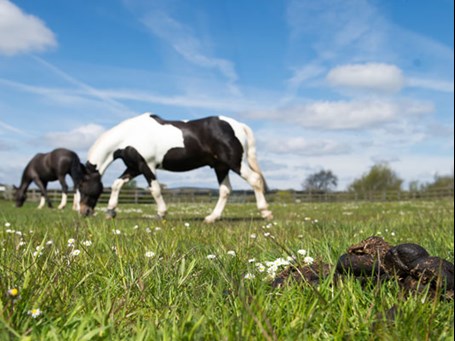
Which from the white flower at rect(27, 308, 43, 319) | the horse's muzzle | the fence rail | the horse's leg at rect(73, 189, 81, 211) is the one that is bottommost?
the white flower at rect(27, 308, 43, 319)

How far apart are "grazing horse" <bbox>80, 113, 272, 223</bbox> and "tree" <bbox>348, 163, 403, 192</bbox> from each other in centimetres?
7705

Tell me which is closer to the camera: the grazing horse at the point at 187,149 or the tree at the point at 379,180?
the grazing horse at the point at 187,149

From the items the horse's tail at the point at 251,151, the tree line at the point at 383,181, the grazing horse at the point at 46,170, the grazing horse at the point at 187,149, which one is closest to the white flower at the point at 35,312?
the grazing horse at the point at 187,149

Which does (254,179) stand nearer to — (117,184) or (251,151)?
(251,151)

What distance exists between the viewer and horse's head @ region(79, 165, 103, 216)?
43.0 ft

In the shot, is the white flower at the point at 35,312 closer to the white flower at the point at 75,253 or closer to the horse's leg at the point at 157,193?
the white flower at the point at 75,253

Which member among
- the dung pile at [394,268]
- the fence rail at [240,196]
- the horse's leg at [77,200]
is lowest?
the dung pile at [394,268]

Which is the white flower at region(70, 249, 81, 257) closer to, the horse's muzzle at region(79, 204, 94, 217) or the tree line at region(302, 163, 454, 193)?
the horse's muzzle at region(79, 204, 94, 217)

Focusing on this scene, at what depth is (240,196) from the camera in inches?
1976

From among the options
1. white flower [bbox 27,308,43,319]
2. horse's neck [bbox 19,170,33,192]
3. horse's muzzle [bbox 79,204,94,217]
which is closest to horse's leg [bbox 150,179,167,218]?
horse's muzzle [bbox 79,204,94,217]

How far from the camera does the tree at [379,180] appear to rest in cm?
8549

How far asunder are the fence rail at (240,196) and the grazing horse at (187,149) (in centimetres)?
3078

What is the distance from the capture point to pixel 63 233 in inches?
218

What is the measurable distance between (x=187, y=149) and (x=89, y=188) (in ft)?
11.5
